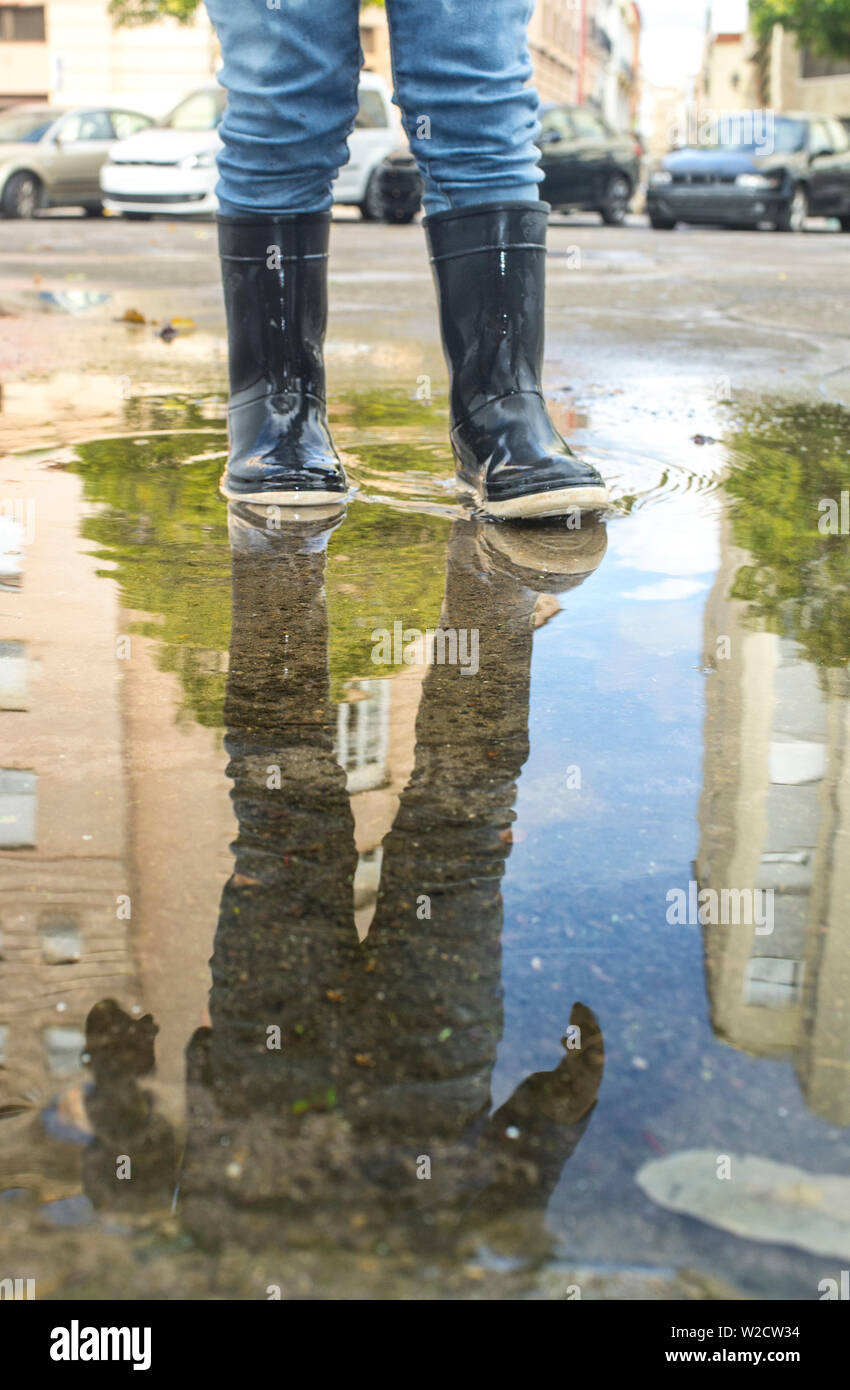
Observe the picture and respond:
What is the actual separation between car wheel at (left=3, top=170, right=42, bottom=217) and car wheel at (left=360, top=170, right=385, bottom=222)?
10.8 ft

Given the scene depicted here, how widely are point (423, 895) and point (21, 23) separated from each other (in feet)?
116

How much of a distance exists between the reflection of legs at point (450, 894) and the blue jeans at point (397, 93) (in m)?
1.08

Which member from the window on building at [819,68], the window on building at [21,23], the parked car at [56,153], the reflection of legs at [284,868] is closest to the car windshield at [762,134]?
the parked car at [56,153]

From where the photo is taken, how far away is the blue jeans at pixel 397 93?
7.80 feet

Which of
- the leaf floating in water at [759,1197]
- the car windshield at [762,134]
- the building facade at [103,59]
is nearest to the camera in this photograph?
the leaf floating in water at [759,1197]

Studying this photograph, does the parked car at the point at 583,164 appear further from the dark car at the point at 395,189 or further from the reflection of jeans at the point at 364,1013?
the reflection of jeans at the point at 364,1013

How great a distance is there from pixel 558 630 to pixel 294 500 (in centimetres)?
73

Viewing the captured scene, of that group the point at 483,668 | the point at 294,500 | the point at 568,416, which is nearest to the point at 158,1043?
the point at 483,668

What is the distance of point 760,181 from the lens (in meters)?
15.6

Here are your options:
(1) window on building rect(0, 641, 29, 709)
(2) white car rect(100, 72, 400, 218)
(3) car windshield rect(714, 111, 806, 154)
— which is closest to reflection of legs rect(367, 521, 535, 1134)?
(1) window on building rect(0, 641, 29, 709)

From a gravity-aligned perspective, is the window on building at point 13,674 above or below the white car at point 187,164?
above

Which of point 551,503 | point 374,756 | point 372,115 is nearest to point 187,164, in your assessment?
point 372,115

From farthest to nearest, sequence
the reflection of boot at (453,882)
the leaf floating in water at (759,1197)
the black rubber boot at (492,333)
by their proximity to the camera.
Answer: the black rubber boot at (492,333)
the reflection of boot at (453,882)
the leaf floating in water at (759,1197)
